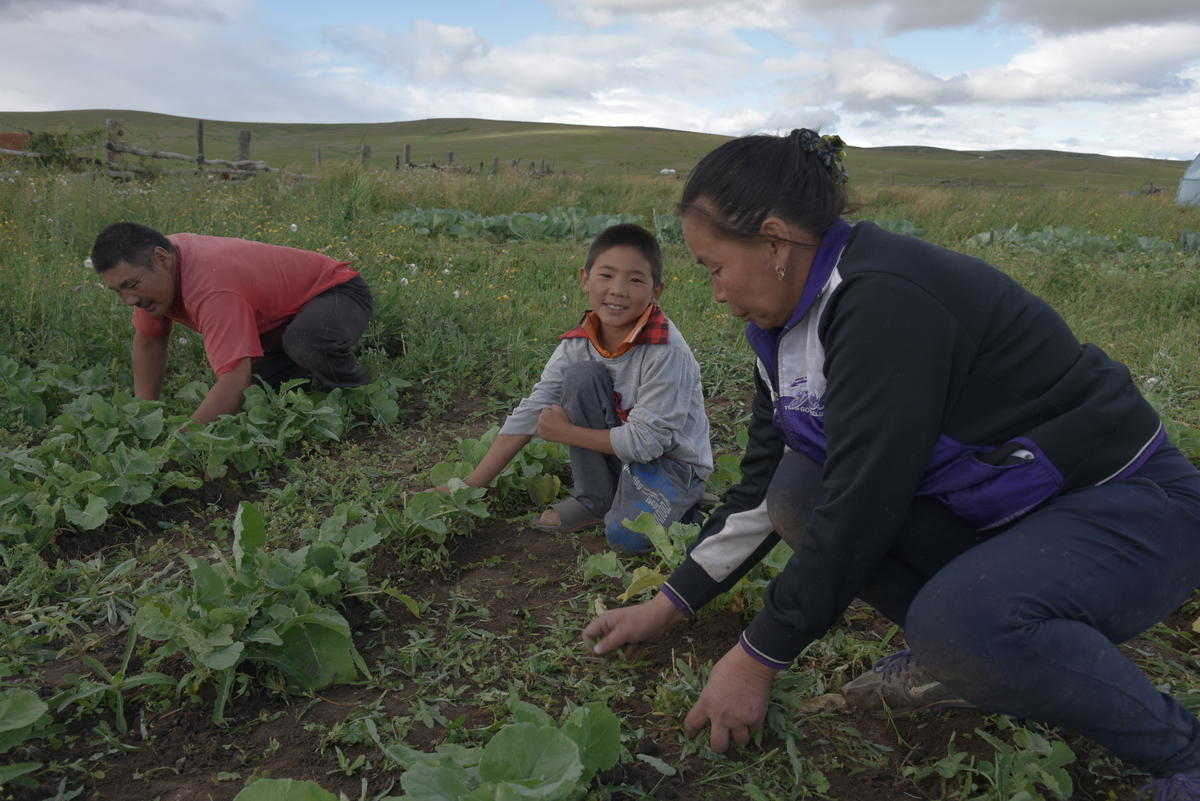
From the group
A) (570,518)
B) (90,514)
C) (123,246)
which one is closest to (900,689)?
(570,518)

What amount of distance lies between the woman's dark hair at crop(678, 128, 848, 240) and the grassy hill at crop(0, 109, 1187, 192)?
4920 centimetres

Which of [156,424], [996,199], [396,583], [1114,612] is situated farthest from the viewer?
[996,199]

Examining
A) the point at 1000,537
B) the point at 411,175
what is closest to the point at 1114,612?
the point at 1000,537

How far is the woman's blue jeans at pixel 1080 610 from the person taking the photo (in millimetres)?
1344

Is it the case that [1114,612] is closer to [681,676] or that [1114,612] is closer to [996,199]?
[681,676]

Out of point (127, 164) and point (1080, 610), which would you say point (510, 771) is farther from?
point (127, 164)

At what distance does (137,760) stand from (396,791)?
20.5 inches

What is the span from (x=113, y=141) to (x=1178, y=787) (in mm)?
12856

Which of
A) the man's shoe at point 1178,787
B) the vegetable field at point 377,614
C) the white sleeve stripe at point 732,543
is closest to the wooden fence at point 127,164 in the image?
the vegetable field at point 377,614

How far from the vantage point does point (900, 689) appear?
1793 millimetres

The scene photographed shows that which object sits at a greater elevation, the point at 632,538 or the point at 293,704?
the point at 632,538

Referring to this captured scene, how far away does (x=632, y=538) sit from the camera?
8.23 ft

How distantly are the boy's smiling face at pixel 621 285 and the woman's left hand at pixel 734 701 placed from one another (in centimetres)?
123

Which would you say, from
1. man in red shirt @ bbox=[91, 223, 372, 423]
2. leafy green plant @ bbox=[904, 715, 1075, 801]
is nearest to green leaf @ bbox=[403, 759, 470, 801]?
leafy green plant @ bbox=[904, 715, 1075, 801]
